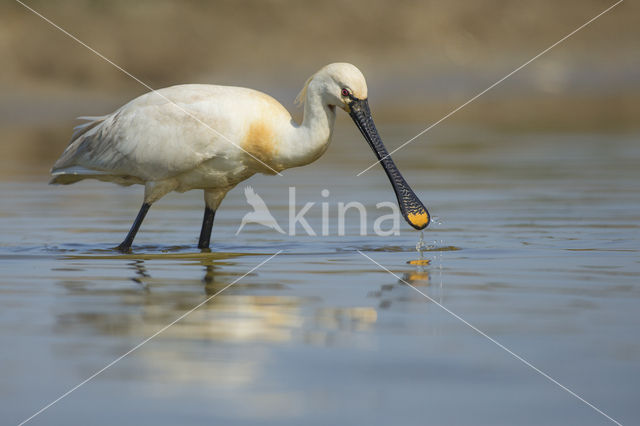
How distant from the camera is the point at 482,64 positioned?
38.3 meters

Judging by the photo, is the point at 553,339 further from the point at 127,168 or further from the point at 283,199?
the point at 283,199

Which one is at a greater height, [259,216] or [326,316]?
[259,216]

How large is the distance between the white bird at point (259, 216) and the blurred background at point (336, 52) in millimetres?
16008

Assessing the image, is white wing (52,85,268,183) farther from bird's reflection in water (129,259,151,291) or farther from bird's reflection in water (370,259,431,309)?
bird's reflection in water (370,259,431,309)

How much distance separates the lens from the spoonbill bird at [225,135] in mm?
9891

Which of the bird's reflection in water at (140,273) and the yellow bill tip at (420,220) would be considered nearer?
the bird's reflection in water at (140,273)

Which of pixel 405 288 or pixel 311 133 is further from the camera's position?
pixel 311 133

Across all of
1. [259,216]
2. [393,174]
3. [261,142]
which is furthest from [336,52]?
[261,142]

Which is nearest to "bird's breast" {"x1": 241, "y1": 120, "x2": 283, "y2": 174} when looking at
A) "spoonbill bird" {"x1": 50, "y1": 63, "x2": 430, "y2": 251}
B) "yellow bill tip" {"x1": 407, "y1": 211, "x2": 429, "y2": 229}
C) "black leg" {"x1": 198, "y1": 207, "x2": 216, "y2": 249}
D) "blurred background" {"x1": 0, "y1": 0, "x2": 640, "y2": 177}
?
"spoonbill bird" {"x1": 50, "y1": 63, "x2": 430, "y2": 251}

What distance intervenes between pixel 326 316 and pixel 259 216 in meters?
5.24

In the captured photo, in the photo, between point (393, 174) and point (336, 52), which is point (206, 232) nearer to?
point (393, 174)

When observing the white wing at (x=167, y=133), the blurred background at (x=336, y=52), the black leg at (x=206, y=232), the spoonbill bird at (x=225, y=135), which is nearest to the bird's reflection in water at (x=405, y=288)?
the spoonbill bird at (x=225, y=135)

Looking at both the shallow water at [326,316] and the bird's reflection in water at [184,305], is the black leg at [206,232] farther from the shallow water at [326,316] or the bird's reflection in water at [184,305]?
the bird's reflection in water at [184,305]

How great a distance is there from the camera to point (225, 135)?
9.84m
